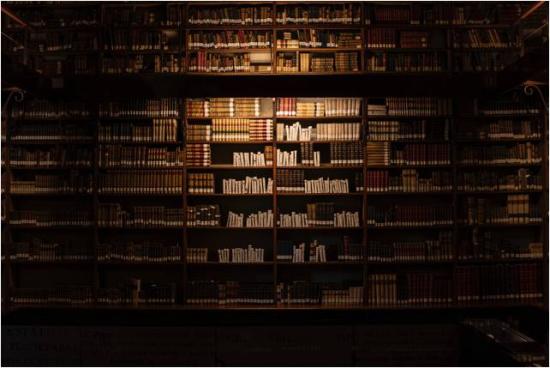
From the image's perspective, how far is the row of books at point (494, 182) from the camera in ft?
18.0

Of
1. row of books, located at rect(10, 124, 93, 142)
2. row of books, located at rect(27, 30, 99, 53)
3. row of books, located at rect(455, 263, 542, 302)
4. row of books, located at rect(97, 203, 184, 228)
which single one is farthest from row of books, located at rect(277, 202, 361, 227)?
row of books, located at rect(27, 30, 99, 53)

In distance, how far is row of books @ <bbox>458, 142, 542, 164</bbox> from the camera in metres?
5.48

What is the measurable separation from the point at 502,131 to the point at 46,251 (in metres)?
4.66

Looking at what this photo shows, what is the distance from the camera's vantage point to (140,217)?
548cm

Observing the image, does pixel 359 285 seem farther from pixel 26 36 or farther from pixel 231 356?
pixel 26 36

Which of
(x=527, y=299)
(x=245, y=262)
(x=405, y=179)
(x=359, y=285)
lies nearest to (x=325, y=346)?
(x=359, y=285)

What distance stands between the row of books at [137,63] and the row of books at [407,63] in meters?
1.94

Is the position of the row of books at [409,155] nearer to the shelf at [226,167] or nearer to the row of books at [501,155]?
the row of books at [501,155]

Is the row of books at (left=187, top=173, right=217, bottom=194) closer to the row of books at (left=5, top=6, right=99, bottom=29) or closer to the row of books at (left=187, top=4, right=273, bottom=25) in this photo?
the row of books at (left=187, top=4, right=273, bottom=25)

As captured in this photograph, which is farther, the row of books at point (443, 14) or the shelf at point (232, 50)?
the row of books at point (443, 14)

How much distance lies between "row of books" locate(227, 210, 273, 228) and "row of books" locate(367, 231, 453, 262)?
39.8 inches

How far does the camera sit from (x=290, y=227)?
5434mm

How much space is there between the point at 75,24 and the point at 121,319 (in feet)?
9.61

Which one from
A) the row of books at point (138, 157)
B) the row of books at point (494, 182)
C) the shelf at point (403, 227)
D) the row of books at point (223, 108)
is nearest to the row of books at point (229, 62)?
the row of books at point (223, 108)
